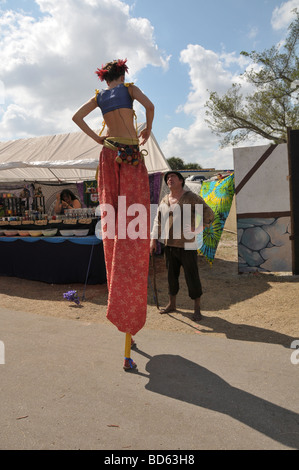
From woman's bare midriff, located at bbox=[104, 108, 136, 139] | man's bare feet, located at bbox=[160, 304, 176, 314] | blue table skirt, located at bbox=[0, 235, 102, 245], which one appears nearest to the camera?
woman's bare midriff, located at bbox=[104, 108, 136, 139]

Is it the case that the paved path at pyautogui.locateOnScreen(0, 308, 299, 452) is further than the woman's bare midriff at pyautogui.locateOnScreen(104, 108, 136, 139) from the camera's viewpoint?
No

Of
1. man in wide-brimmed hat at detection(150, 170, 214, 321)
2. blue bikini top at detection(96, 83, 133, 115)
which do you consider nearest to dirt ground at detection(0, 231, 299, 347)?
man in wide-brimmed hat at detection(150, 170, 214, 321)

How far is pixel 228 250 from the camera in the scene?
922 centimetres

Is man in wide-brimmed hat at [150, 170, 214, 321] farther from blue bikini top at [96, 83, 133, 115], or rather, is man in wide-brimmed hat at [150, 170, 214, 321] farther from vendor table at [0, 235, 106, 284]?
vendor table at [0, 235, 106, 284]

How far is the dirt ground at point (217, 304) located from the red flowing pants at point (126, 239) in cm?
112

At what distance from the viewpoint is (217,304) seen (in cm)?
484

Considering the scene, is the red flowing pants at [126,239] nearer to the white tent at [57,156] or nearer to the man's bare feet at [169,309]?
the man's bare feet at [169,309]

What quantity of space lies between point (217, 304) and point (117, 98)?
3103 millimetres

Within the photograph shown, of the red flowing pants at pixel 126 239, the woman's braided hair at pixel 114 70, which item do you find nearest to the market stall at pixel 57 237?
the red flowing pants at pixel 126 239

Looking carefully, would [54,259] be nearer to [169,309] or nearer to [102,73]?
[169,309]

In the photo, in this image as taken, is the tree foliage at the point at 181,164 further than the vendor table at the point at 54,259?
Yes

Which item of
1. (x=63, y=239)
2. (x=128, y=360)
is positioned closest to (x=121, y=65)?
(x=128, y=360)

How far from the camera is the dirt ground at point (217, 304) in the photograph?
380cm

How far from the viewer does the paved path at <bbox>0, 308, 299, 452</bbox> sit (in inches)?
76.1
